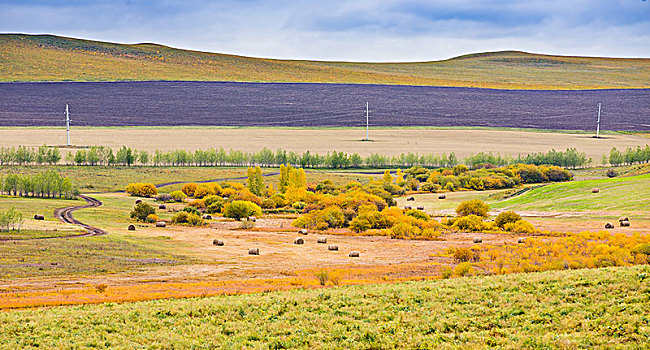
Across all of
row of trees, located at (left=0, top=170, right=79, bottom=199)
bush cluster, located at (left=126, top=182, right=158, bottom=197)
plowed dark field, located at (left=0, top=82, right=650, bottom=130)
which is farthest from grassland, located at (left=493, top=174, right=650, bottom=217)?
plowed dark field, located at (left=0, top=82, right=650, bottom=130)

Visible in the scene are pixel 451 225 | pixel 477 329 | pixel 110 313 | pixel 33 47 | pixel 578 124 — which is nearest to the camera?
pixel 477 329

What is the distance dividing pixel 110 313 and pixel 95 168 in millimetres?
84738

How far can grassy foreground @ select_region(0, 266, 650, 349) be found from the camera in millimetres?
17016

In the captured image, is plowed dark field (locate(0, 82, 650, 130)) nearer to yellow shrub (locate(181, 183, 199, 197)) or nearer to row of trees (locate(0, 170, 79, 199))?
yellow shrub (locate(181, 183, 199, 197))

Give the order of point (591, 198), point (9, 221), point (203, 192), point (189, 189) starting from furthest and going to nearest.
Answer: point (189, 189), point (203, 192), point (591, 198), point (9, 221)

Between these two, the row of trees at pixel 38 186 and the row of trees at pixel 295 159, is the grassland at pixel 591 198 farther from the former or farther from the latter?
the row of trees at pixel 38 186

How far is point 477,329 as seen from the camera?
58.6 ft

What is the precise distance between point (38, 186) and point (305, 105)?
101808 millimetres

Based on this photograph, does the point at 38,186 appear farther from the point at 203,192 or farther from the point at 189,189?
the point at 189,189

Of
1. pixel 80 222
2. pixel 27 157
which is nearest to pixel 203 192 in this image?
pixel 80 222

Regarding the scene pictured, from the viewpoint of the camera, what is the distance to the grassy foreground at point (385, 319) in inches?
670

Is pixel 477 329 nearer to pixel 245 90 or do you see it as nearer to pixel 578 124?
pixel 578 124

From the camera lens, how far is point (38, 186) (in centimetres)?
6781

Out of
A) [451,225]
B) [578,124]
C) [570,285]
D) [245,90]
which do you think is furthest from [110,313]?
[245,90]
